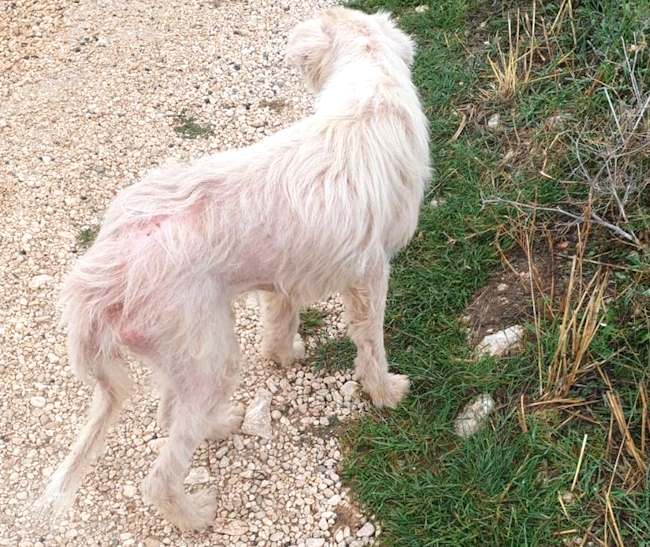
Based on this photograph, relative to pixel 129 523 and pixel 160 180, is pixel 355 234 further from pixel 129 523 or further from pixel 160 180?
pixel 129 523

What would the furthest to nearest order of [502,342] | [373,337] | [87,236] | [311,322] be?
[87,236]
[311,322]
[502,342]
[373,337]

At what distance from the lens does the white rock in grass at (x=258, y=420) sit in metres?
4.14

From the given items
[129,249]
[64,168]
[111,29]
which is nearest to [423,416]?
[129,249]

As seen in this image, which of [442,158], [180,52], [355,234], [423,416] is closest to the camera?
[355,234]

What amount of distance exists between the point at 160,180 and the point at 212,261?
18.5 inches

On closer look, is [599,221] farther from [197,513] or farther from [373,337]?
[197,513]

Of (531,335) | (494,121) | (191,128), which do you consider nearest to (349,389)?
(531,335)

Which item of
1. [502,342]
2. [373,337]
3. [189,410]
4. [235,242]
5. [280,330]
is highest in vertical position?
[235,242]

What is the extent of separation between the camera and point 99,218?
536 cm

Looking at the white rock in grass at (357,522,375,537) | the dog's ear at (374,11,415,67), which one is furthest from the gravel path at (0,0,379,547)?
the dog's ear at (374,11,415,67)

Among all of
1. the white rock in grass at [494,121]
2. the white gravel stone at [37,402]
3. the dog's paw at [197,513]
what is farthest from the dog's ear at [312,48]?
the white gravel stone at [37,402]

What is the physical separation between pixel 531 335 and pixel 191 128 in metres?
3.63

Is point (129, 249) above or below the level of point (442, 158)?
above

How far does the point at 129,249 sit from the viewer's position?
2.87 metres
